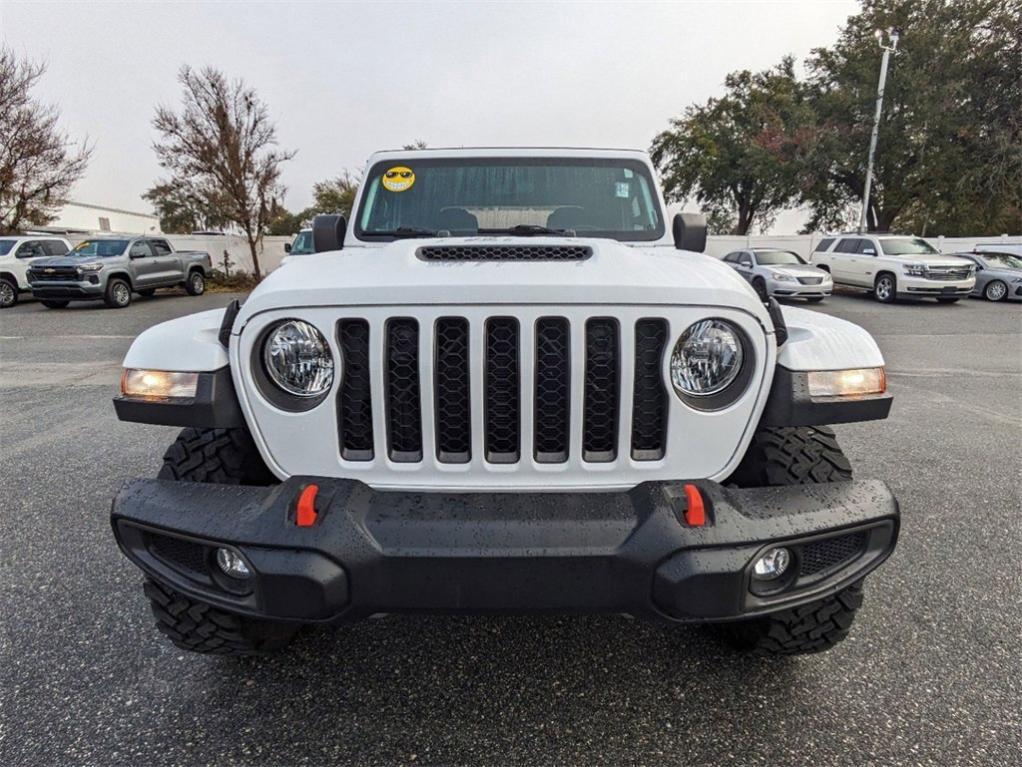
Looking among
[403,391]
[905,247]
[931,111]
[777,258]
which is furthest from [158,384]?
[931,111]

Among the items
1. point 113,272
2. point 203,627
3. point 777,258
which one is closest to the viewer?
point 203,627

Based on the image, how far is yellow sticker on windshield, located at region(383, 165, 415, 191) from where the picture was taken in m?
3.04

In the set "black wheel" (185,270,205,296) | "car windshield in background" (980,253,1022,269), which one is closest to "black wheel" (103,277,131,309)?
"black wheel" (185,270,205,296)

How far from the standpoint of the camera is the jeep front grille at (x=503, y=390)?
158cm

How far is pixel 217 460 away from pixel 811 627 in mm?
1969

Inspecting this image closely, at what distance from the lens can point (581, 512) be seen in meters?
1.50

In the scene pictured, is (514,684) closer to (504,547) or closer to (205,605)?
(504,547)

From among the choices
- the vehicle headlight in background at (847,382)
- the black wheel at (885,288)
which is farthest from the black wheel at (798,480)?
the black wheel at (885,288)

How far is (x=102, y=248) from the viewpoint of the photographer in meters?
14.9

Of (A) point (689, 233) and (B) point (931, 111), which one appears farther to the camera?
(B) point (931, 111)

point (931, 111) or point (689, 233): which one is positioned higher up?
point (931, 111)

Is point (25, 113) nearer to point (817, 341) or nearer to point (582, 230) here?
point (582, 230)

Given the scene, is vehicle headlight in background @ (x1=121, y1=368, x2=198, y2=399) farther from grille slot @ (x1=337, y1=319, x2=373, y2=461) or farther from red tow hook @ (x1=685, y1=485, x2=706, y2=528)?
red tow hook @ (x1=685, y1=485, x2=706, y2=528)

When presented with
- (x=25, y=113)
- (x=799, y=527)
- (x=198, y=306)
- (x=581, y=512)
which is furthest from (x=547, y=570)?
(x=25, y=113)
